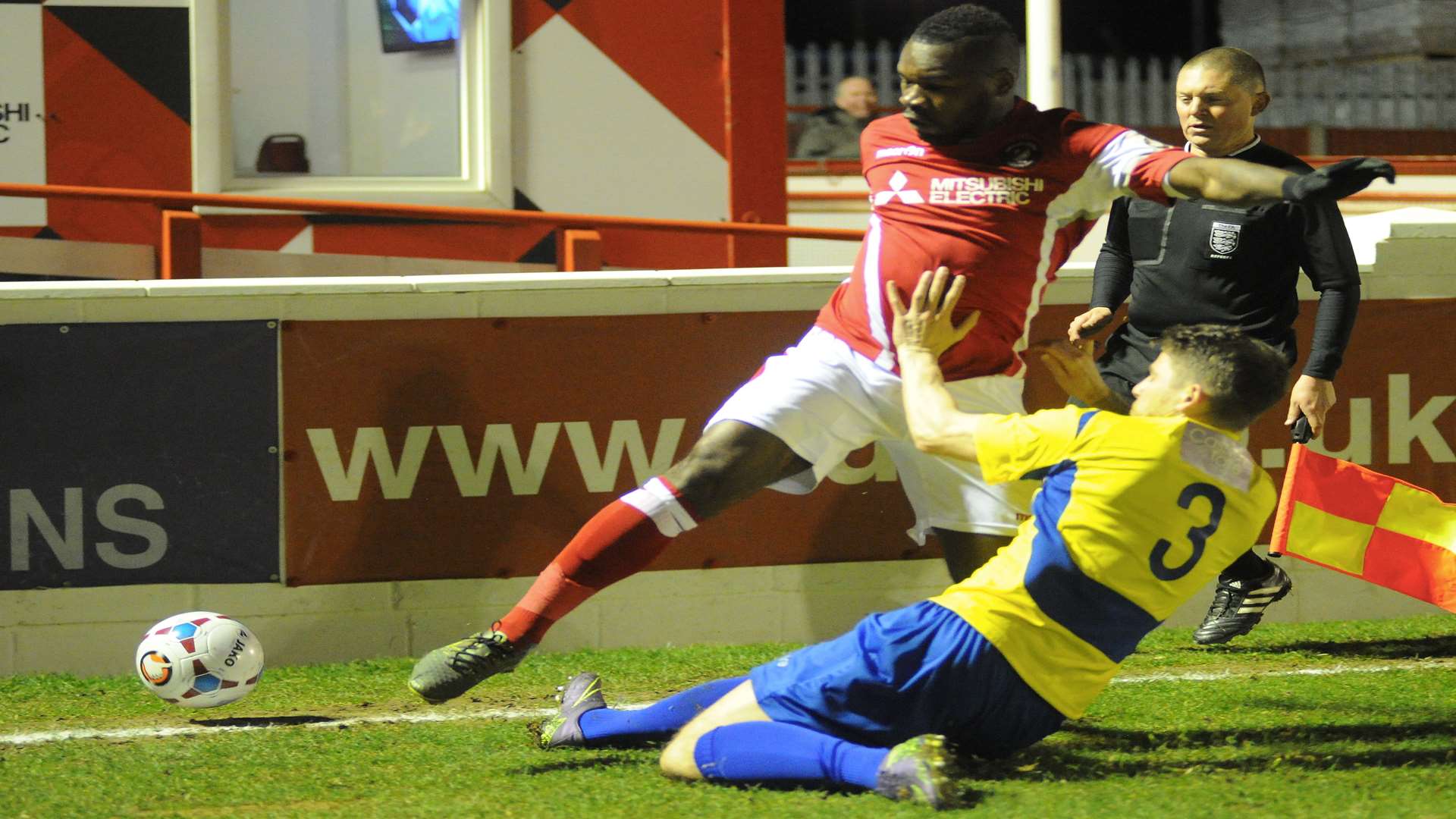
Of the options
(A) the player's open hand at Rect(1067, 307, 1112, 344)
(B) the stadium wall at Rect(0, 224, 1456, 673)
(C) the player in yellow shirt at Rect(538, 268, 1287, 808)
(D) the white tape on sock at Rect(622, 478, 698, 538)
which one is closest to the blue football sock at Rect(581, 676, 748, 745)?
(C) the player in yellow shirt at Rect(538, 268, 1287, 808)

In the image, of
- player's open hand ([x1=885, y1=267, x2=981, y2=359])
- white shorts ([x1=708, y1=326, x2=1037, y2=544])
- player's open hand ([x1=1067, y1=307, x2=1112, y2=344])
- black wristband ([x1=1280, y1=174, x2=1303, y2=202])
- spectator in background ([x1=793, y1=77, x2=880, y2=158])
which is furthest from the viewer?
spectator in background ([x1=793, y1=77, x2=880, y2=158])

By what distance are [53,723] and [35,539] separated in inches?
30.9

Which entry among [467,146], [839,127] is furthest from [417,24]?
[839,127]

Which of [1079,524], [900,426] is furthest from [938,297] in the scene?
[1079,524]

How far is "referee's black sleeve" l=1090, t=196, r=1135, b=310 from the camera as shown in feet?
16.9

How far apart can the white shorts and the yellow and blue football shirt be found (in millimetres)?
516

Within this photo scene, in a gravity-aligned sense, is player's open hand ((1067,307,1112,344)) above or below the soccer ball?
above

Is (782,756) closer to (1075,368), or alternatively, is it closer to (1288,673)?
(1075,368)

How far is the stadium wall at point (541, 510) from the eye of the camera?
5305 mm

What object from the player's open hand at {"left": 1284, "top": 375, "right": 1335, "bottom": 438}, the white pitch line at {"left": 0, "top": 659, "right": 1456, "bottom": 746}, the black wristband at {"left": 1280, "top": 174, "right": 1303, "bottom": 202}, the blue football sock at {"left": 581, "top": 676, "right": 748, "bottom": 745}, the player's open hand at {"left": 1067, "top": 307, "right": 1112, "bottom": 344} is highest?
the black wristband at {"left": 1280, "top": 174, "right": 1303, "bottom": 202}

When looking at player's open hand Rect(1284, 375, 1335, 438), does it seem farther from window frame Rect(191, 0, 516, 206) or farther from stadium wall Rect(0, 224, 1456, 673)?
window frame Rect(191, 0, 516, 206)

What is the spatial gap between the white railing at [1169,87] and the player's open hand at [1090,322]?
1200 cm

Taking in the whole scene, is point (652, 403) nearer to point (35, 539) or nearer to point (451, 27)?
point (35, 539)

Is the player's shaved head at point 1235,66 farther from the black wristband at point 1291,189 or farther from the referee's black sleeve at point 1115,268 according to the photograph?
the black wristband at point 1291,189
